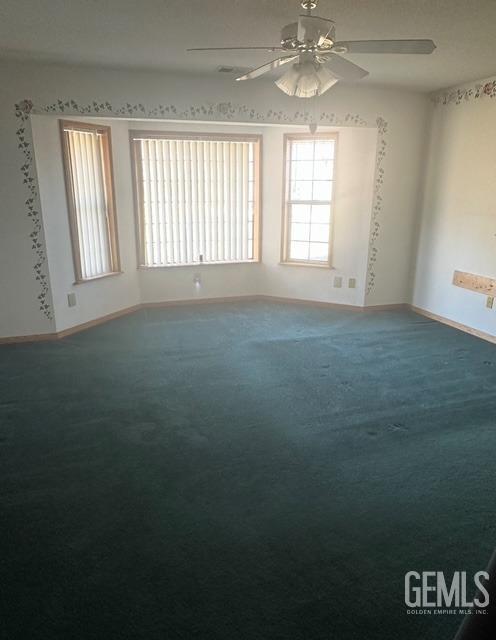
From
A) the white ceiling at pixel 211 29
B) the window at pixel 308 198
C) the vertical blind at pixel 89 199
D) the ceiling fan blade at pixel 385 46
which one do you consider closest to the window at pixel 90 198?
the vertical blind at pixel 89 199

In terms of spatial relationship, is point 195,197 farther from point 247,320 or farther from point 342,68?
point 342,68

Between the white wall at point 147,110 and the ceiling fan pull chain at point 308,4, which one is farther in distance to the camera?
the white wall at point 147,110

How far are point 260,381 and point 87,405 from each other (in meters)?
1.32

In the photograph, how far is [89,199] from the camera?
4.87m

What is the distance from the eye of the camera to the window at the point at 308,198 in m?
5.46

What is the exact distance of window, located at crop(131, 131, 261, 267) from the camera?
207 inches

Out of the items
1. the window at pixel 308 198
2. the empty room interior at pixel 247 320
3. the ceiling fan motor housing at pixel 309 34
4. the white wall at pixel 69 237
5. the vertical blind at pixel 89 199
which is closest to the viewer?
the empty room interior at pixel 247 320

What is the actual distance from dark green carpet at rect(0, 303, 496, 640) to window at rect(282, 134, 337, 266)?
189cm

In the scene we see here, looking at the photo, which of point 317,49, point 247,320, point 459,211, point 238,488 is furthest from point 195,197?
point 238,488

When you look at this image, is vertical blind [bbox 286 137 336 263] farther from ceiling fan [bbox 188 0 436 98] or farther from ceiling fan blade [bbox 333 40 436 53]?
ceiling fan blade [bbox 333 40 436 53]

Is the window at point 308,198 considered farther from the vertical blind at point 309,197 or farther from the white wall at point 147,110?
the white wall at point 147,110

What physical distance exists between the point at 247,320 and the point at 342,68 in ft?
9.86

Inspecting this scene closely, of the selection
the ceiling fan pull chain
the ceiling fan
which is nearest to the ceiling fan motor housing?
the ceiling fan

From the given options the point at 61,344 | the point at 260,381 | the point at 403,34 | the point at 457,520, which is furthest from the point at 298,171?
the point at 457,520
